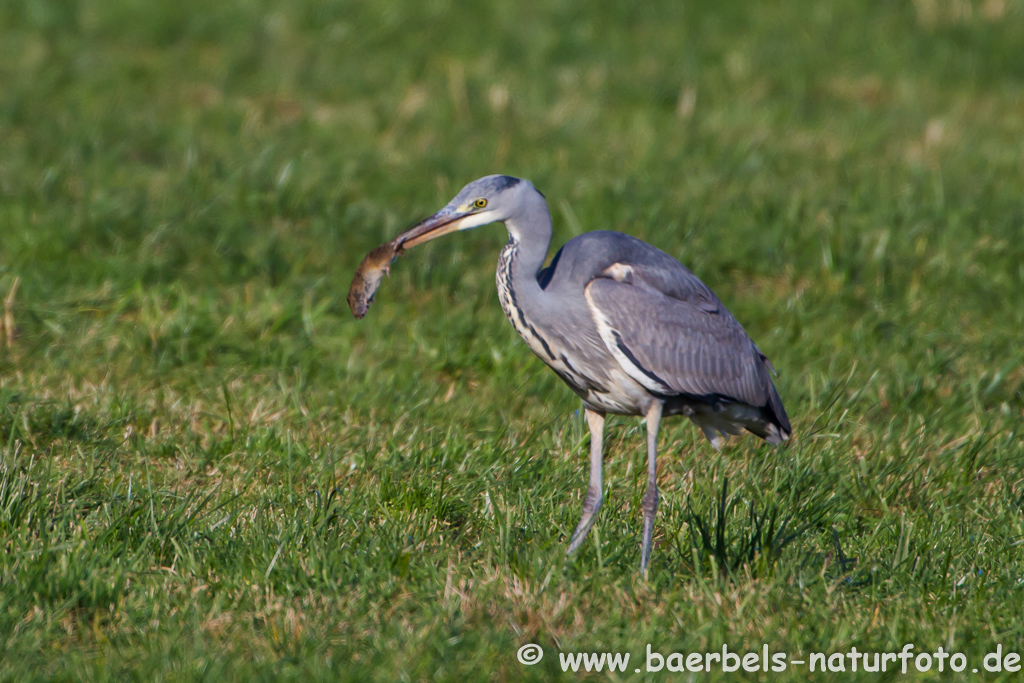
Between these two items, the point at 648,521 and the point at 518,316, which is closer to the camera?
the point at 648,521

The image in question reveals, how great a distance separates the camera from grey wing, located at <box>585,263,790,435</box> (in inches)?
165

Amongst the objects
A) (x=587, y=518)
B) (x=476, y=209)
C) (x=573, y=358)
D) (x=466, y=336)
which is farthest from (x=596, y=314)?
(x=466, y=336)

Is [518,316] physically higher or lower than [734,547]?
higher

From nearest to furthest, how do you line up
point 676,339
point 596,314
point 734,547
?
point 734,547
point 596,314
point 676,339

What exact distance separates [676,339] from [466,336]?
1883mm

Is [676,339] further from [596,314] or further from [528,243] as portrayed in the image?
[528,243]

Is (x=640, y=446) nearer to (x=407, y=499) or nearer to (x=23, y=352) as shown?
(x=407, y=499)

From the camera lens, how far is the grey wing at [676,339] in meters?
4.20

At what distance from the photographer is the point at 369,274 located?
14.0 feet

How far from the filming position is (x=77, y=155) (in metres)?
7.18

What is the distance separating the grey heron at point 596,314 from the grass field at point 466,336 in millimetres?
425

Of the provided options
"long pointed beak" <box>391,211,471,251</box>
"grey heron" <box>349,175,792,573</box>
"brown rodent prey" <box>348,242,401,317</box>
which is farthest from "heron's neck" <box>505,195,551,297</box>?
"brown rodent prey" <box>348,242,401,317</box>

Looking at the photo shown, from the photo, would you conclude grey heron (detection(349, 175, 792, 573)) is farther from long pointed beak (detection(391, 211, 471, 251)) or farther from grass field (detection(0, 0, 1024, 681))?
grass field (detection(0, 0, 1024, 681))

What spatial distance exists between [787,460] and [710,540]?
1.07 m
